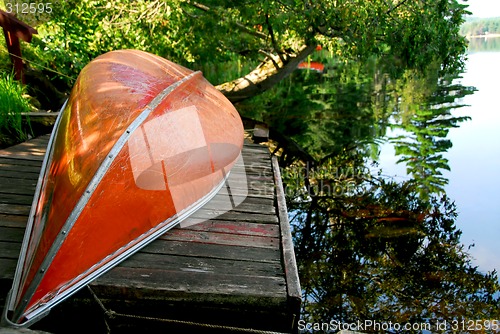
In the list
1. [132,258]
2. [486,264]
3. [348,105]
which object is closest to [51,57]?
[132,258]

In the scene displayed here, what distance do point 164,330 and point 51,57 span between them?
19.5ft

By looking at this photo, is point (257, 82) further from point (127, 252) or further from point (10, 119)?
point (127, 252)

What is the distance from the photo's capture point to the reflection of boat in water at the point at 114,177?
2336mm

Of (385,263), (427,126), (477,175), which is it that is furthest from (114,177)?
(427,126)

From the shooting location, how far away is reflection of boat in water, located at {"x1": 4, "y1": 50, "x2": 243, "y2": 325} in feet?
7.66

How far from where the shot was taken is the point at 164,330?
248cm

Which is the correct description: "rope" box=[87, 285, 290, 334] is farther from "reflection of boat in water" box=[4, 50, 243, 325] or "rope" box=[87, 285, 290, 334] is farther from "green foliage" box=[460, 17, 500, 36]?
"green foliage" box=[460, 17, 500, 36]

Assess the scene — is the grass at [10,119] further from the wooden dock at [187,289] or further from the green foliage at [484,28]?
the green foliage at [484,28]

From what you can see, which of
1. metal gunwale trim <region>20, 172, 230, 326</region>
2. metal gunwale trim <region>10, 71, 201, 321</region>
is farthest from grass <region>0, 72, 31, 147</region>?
metal gunwale trim <region>20, 172, 230, 326</region>

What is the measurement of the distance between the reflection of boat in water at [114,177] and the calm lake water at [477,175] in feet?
11.3

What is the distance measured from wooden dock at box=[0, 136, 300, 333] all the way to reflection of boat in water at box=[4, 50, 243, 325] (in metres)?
0.13

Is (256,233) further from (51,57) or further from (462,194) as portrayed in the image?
(51,57)

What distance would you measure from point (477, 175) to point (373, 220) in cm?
349

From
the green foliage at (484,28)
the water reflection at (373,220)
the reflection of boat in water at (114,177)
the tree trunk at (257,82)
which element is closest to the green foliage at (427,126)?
the water reflection at (373,220)
